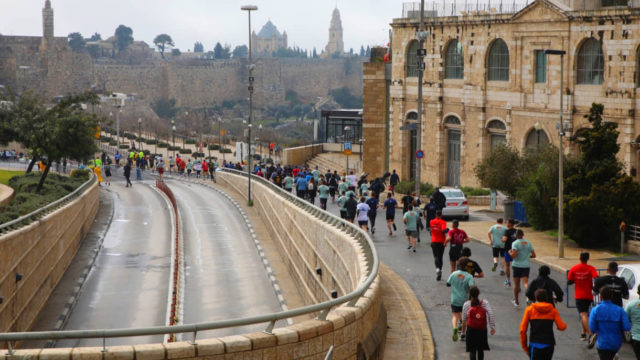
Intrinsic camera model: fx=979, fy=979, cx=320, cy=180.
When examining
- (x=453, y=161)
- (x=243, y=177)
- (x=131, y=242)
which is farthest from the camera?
(x=243, y=177)

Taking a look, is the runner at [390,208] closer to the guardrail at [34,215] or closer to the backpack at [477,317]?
the guardrail at [34,215]

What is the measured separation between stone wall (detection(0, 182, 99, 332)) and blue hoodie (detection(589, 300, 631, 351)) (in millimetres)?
12934

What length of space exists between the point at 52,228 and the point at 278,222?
812 centimetres

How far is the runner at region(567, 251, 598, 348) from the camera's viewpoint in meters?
14.3

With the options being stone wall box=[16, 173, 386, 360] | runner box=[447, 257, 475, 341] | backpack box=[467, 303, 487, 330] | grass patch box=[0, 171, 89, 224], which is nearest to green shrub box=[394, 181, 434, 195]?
grass patch box=[0, 171, 89, 224]

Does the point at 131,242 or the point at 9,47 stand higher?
the point at 9,47

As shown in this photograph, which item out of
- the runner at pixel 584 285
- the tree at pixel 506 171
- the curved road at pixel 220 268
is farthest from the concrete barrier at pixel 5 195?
the runner at pixel 584 285

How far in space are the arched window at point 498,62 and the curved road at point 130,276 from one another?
1488cm

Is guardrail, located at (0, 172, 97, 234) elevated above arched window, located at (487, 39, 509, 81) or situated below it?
below

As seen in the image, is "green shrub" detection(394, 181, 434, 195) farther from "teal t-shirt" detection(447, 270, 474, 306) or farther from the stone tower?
the stone tower

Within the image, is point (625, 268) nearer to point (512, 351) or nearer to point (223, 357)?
point (512, 351)

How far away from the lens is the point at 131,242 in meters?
37.0

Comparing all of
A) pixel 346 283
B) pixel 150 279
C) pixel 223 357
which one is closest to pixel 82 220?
pixel 150 279

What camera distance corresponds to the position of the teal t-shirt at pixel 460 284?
13.9 meters
